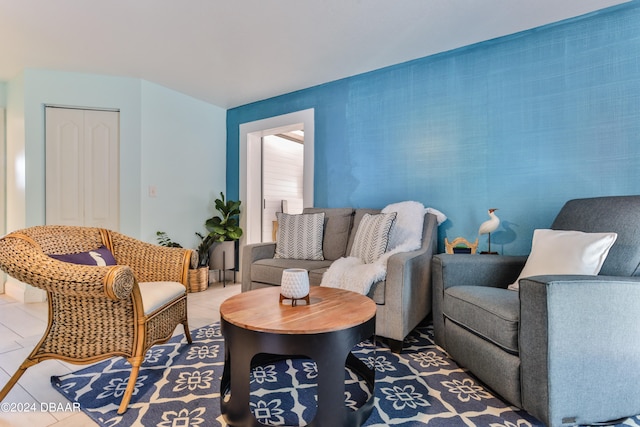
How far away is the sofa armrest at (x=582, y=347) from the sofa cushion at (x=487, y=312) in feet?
0.34

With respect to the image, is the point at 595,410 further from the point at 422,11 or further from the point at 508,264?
the point at 422,11

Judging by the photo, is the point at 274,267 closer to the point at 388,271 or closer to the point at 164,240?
the point at 388,271

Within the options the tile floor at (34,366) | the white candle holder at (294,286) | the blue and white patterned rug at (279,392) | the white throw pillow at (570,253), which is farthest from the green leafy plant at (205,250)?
the white throw pillow at (570,253)

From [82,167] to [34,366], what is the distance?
2.20 meters

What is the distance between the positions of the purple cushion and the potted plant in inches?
77.8

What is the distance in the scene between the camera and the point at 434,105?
288 centimetres

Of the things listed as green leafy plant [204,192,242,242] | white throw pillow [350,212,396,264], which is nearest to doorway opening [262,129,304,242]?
green leafy plant [204,192,242,242]

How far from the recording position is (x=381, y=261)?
2199 mm

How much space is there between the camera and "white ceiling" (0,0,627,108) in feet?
7.20

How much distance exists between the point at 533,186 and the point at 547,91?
69 cm

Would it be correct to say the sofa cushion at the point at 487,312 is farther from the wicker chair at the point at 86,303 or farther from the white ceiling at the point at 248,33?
the white ceiling at the point at 248,33

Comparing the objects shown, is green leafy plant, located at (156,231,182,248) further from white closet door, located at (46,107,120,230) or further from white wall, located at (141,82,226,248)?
white closet door, located at (46,107,120,230)

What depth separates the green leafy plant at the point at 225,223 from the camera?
397 cm

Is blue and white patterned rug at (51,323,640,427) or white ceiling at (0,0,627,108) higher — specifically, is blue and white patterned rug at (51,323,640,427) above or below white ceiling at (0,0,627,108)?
below
